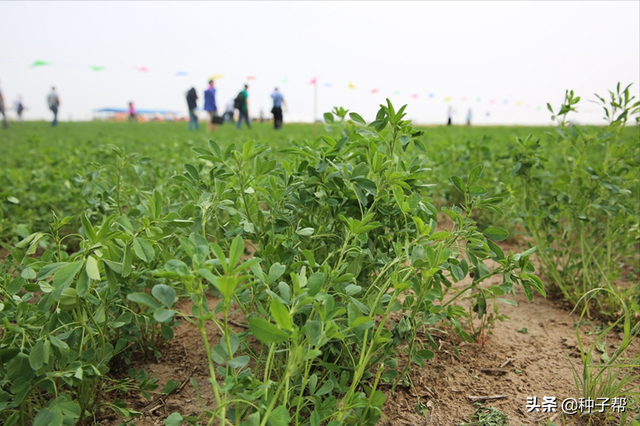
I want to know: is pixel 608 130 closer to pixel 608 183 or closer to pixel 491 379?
pixel 608 183

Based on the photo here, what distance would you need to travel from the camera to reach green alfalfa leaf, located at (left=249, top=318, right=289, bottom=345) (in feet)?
3.26

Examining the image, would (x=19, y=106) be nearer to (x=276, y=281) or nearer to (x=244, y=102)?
(x=244, y=102)

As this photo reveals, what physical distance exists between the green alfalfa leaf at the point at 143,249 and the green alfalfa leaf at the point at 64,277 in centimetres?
14

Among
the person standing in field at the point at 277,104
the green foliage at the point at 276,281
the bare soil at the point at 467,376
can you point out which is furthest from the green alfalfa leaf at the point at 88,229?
the person standing in field at the point at 277,104

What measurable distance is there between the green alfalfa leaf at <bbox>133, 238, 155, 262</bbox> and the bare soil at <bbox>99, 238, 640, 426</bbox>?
776 millimetres

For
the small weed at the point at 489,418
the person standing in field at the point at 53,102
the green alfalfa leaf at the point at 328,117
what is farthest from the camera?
the person standing in field at the point at 53,102

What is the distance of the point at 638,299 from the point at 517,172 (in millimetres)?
975

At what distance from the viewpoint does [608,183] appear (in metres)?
2.36

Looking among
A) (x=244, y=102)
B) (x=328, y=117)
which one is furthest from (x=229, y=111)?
(x=328, y=117)

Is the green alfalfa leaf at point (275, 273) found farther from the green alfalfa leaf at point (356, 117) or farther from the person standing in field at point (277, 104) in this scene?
the person standing in field at point (277, 104)

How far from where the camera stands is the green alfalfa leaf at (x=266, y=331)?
994 mm

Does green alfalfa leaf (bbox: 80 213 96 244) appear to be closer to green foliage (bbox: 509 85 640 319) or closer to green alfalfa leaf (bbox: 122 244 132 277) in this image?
green alfalfa leaf (bbox: 122 244 132 277)

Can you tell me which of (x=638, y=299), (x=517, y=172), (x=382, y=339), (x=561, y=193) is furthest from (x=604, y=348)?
(x=382, y=339)

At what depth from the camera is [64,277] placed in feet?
3.68
